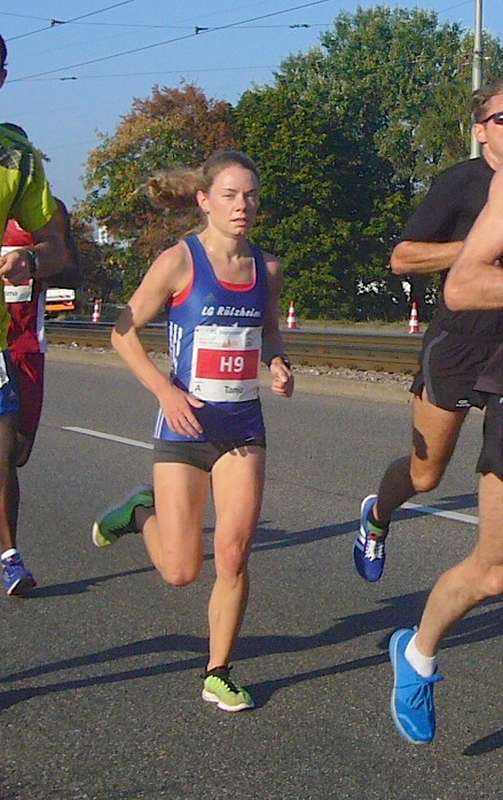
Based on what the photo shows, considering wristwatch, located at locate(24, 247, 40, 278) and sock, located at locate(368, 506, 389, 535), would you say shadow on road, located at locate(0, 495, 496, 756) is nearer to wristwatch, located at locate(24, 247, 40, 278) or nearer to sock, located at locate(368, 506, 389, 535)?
sock, located at locate(368, 506, 389, 535)

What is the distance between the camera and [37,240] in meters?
5.29

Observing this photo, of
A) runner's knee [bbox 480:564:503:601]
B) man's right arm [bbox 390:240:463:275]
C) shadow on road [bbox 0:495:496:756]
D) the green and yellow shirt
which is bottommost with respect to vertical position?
shadow on road [bbox 0:495:496:756]

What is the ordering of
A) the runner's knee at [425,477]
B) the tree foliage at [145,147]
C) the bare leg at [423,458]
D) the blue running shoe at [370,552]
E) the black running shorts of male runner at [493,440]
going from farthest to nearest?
the tree foliage at [145,147] → the blue running shoe at [370,552] → the runner's knee at [425,477] → the bare leg at [423,458] → the black running shorts of male runner at [493,440]

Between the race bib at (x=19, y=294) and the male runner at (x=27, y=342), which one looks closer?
the male runner at (x=27, y=342)

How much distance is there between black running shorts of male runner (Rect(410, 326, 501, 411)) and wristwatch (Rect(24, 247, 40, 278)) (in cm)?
166

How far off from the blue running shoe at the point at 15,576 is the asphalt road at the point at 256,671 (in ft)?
0.26

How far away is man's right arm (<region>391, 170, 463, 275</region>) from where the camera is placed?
529 centimetres

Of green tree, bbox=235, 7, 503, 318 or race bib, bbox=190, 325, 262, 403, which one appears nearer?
race bib, bbox=190, 325, 262, 403

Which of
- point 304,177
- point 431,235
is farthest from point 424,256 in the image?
point 304,177

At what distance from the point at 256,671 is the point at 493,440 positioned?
160 cm

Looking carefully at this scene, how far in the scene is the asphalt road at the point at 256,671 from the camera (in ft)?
13.6

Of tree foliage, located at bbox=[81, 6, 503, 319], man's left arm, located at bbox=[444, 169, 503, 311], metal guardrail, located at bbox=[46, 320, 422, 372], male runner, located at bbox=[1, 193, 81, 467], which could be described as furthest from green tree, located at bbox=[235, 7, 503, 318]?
man's left arm, located at bbox=[444, 169, 503, 311]

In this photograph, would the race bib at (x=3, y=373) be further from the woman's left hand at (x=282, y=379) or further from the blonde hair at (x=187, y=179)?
the woman's left hand at (x=282, y=379)

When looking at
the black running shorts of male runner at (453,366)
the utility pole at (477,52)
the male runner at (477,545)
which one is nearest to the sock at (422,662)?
the male runner at (477,545)
